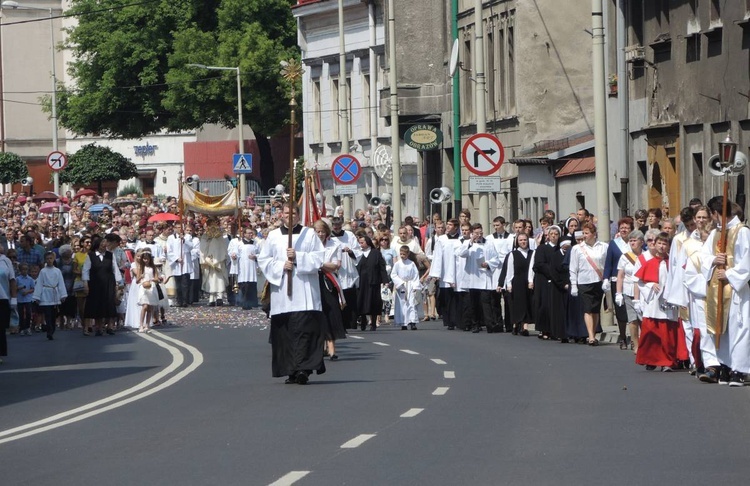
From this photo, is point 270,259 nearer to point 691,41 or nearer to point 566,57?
point 691,41

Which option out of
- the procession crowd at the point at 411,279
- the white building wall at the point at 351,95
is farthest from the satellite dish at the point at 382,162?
the white building wall at the point at 351,95

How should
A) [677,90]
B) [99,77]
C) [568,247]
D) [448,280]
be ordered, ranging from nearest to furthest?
[568,247] < [448,280] < [677,90] < [99,77]

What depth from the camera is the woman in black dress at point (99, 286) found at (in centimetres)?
3147

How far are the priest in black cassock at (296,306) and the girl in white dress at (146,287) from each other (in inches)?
538

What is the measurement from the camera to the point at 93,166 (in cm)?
8750

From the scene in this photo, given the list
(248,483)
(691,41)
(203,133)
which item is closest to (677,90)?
(691,41)

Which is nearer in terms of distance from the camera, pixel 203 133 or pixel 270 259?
pixel 270 259

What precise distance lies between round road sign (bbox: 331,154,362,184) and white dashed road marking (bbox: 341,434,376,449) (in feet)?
90.9

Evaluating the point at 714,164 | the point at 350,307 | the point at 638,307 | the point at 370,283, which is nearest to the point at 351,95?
the point at 370,283

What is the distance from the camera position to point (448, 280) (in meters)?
31.1

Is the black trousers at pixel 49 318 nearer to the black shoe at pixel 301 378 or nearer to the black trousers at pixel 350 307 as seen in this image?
the black trousers at pixel 350 307

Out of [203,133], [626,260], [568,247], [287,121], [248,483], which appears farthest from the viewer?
[203,133]

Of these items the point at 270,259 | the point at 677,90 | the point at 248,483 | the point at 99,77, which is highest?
the point at 99,77

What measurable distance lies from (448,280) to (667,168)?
18.9ft
